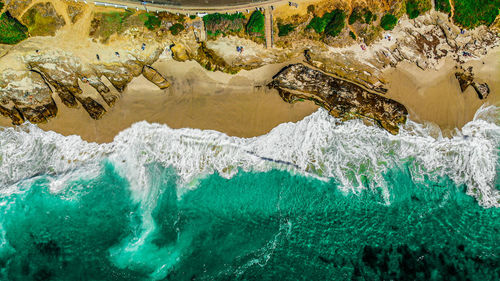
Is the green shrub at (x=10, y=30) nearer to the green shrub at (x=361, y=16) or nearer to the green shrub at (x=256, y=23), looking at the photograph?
the green shrub at (x=256, y=23)

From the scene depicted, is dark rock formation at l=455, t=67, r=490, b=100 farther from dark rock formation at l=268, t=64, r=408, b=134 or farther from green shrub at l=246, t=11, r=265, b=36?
green shrub at l=246, t=11, r=265, b=36

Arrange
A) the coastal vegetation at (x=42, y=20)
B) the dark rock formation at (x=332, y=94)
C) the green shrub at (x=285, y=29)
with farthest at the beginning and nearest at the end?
the dark rock formation at (x=332, y=94) < the green shrub at (x=285, y=29) < the coastal vegetation at (x=42, y=20)

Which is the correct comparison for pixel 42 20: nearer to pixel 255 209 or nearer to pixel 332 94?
pixel 255 209

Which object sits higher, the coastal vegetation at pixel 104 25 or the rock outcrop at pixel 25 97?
the coastal vegetation at pixel 104 25

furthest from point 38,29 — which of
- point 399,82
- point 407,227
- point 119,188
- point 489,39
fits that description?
point 489,39

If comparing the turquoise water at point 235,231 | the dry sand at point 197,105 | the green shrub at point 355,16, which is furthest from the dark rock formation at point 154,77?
the green shrub at point 355,16

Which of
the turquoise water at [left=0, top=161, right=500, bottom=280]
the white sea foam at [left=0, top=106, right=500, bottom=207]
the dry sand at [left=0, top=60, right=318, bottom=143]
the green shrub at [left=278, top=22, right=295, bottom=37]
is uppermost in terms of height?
the green shrub at [left=278, top=22, right=295, bottom=37]

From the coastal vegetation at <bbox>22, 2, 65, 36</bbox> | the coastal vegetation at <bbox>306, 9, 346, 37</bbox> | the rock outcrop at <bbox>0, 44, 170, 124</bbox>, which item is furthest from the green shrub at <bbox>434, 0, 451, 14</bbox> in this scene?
the coastal vegetation at <bbox>22, 2, 65, 36</bbox>
